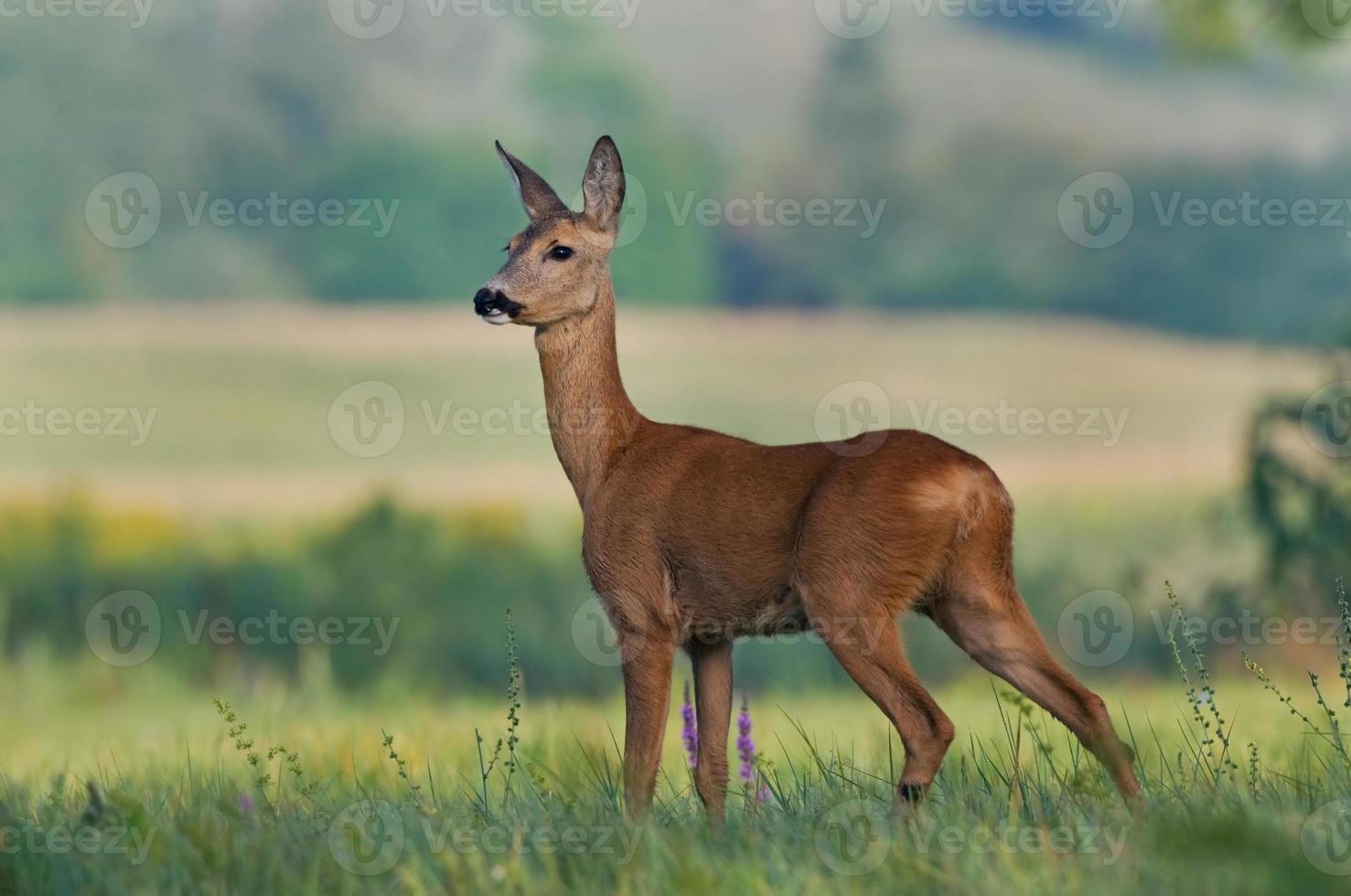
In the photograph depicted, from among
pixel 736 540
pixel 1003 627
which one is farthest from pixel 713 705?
pixel 1003 627

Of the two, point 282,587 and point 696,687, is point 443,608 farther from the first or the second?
point 696,687

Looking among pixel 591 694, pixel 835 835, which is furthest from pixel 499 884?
pixel 591 694

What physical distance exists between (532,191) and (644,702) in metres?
2.39

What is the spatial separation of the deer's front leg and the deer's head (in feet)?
4.80

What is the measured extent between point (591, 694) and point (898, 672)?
706cm

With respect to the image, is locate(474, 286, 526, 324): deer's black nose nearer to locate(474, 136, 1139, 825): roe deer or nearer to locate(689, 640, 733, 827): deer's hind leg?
locate(474, 136, 1139, 825): roe deer

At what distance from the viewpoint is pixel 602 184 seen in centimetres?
746

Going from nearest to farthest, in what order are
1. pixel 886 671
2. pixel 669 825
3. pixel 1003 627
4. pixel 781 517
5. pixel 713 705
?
pixel 669 825, pixel 886 671, pixel 1003 627, pixel 781 517, pixel 713 705

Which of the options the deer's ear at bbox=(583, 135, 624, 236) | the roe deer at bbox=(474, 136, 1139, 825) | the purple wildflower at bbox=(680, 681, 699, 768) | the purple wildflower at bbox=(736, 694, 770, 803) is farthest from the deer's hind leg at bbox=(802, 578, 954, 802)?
Result: the deer's ear at bbox=(583, 135, 624, 236)

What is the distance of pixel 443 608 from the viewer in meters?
14.8

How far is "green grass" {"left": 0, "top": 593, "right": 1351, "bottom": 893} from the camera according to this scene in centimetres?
499

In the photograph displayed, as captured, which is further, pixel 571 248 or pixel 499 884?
pixel 571 248

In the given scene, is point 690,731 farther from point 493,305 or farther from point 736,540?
point 493,305

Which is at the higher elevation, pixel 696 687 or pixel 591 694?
pixel 696 687
